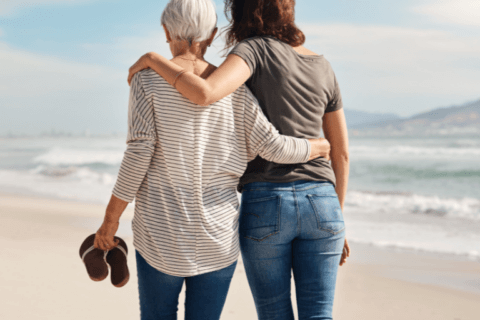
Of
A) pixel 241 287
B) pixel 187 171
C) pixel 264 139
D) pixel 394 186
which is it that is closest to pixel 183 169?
pixel 187 171

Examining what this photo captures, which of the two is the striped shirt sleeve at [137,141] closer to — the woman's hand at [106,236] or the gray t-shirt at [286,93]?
the woman's hand at [106,236]

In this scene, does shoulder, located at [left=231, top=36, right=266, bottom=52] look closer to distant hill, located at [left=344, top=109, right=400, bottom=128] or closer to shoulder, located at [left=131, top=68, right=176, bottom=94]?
shoulder, located at [left=131, top=68, right=176, bottom=94]

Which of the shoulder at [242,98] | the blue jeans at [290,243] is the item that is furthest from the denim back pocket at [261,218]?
the shoulder at [242,98]

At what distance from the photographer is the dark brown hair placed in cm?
155

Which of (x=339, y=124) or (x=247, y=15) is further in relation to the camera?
(x=339, y=124)

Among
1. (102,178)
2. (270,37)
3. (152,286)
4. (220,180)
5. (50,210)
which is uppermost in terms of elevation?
(270,37)

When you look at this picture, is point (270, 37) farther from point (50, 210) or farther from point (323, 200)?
point (50, 210)

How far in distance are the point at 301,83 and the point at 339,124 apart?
11.2 inches

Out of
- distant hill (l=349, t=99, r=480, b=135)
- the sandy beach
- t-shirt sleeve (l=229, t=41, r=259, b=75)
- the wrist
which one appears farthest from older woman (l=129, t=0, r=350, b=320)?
distant hill (l=349, t=99, r=480, b=135)

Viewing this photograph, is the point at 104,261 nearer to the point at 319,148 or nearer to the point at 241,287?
the point at 319,148

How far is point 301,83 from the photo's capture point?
1.54 meters

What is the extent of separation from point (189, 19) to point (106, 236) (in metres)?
0.76

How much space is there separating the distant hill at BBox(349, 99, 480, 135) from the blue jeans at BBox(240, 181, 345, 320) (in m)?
26.9

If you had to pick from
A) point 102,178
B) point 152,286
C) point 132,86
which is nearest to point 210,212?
point 152,286
